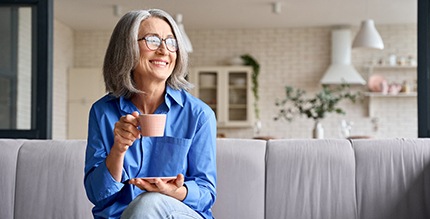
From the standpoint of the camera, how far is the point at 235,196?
2.68 meters

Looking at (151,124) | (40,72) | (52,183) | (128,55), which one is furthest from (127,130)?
(40,72)

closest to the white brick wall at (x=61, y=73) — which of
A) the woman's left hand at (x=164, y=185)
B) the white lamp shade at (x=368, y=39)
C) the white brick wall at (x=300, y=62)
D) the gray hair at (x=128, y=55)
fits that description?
the white brick wall at (x=300, y=62)

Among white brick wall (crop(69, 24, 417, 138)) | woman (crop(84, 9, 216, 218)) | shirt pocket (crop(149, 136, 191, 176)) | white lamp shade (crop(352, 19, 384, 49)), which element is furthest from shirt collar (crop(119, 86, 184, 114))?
white brick wall (crop(69, 24, 417, 138))

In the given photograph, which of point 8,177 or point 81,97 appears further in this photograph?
point 81,97

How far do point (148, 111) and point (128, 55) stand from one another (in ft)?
0.67

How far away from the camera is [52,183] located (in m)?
2.78

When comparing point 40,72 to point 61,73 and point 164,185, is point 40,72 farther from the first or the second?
point 61,73

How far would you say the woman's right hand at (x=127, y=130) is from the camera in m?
1.76

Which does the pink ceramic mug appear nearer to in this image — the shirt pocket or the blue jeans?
the blue jeans

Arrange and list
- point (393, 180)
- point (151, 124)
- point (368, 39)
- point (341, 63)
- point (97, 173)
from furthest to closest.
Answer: point (341, 63)
point (368, 39)
point (393, 180)
point (97, 173)
point (151, 124)

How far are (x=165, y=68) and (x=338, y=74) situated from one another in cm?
772

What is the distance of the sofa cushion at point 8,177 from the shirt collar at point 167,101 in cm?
96

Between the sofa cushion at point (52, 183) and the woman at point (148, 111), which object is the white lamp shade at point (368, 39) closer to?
the sofa cushion at point (52, 183)

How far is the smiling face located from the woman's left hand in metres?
0.38
